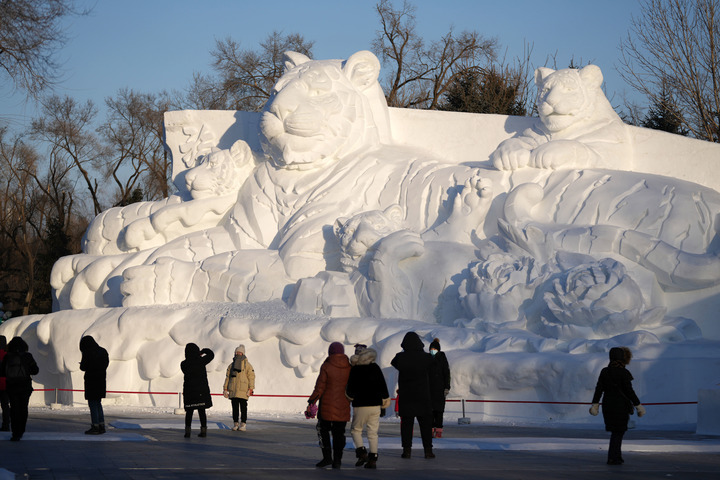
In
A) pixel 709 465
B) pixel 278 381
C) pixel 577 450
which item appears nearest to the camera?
pixel 709 465

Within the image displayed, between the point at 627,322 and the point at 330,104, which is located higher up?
the point at 330,104

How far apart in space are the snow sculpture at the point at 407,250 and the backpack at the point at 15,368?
573 cm

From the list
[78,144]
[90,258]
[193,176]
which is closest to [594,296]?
[193,176]

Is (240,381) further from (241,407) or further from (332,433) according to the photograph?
(332,433)

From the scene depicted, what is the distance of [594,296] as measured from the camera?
14.8 metres

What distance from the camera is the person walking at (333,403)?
29.0 ft

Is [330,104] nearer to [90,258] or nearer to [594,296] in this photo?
[90,258]

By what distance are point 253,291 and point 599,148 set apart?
6662 millimetres

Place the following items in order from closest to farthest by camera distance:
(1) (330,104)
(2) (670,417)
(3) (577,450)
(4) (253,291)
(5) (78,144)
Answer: (3) (577,450) < (2) (670,417) < (4) (253,291) < (1) (330,104) < (5) (78,144)

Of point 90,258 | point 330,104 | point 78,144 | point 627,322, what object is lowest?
point 627,322

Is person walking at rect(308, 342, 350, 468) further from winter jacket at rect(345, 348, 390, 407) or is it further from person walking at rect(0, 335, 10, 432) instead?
person walking at rect(0, 335, 10, 432)

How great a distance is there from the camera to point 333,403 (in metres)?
9.02

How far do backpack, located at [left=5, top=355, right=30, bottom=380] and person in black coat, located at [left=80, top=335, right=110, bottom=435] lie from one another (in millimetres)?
669

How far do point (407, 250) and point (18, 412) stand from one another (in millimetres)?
7596
